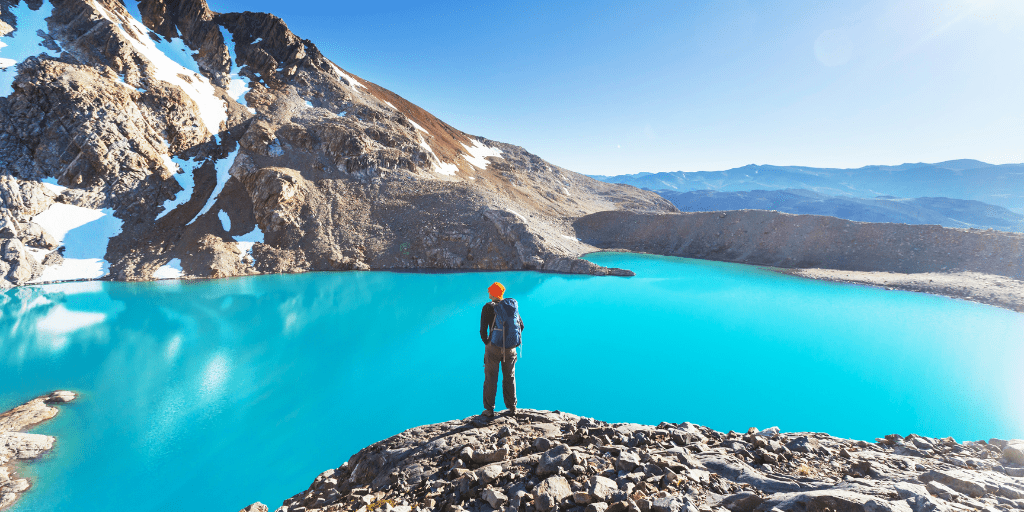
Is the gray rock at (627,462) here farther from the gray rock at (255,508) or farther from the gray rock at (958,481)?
the gray rock at (255,508)

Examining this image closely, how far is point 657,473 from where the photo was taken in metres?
3.67

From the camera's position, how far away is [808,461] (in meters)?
4.16

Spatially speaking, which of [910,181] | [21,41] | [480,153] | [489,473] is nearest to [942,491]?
[489,473]

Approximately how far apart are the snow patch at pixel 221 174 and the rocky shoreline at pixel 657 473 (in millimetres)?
32301

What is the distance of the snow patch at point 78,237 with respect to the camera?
22000 mm

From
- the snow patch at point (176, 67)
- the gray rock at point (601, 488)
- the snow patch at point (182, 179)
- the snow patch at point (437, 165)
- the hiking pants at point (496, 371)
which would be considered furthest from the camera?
the snow patch at point (437, 165)

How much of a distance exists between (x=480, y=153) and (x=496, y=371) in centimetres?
5892

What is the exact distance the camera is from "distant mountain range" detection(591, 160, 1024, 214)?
97125 millimetres

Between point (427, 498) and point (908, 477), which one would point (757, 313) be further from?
point (427, 498)

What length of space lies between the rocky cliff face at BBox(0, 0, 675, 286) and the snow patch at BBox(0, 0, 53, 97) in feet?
0.52

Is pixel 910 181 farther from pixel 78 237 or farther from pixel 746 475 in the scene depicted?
pixel 78 237

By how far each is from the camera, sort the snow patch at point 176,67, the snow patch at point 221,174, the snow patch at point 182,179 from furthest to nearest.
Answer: the snow patch at point 176,67 < the snow patch at point 221,174 < the snow patch at point 182,179

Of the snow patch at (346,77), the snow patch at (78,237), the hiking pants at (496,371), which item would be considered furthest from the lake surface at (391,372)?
the snow patch at (346,77)

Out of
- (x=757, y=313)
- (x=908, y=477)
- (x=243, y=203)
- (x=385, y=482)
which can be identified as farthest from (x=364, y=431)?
(x=243, y=203)
